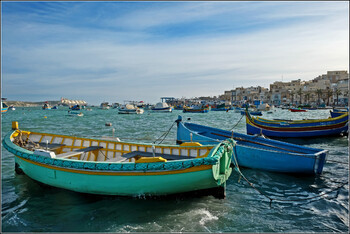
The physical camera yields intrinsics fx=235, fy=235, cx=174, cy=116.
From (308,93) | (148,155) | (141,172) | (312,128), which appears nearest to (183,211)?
(141,172)

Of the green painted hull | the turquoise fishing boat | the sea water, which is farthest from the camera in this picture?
the green painted hull

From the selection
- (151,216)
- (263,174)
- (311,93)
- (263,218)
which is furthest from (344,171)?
(311,93)

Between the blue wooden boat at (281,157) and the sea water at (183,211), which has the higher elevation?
the blue wooden boat at (281,157)

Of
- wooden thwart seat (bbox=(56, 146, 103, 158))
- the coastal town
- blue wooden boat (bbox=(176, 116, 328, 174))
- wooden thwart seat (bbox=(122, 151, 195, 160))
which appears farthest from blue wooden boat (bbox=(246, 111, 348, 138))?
the coastal town

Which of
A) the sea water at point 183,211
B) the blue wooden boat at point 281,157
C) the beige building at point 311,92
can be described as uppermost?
the beige building at point 311,92

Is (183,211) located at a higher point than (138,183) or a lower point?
lower

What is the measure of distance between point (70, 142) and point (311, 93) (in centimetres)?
13999

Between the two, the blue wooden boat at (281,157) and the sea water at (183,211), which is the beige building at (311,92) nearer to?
the blue wooden boat at (281,157)

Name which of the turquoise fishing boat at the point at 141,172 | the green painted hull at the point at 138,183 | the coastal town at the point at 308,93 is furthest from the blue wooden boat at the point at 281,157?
the coastal town at the point at 308,93

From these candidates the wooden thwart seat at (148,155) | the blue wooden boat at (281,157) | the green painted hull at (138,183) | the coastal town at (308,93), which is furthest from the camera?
the coastal town at (308,93)

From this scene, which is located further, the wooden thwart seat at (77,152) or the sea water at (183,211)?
the wooden thwart seat at (77,152)

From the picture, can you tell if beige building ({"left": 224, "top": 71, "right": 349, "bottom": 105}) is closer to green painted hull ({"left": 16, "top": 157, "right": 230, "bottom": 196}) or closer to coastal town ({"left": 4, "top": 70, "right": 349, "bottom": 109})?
coastal town ({"left": 4, "top": 70, "right": 349, "bottom": 109})

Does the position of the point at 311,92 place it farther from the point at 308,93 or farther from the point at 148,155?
the point at 148,155

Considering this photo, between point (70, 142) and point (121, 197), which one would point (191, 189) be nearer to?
point (121, 197)
